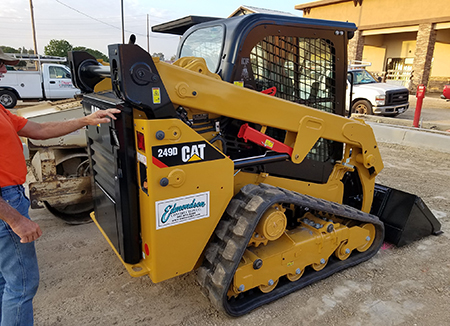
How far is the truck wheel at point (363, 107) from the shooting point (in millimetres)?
12297

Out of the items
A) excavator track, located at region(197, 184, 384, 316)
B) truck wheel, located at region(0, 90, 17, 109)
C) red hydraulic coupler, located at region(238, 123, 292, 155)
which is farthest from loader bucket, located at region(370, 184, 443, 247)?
truck wheel, located at region(0, 90, 17, 109)

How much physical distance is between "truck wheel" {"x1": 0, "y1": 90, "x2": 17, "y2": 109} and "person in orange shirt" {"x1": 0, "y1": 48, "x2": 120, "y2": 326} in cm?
1569

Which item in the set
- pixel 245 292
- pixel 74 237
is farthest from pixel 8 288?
pixel 74 237

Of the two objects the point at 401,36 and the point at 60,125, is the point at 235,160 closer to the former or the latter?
the point at 60,125

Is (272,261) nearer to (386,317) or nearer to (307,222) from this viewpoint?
(307,222)

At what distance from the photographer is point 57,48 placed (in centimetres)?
3919

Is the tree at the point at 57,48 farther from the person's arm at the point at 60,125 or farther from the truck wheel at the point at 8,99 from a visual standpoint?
the person's arm at the point at 60,125

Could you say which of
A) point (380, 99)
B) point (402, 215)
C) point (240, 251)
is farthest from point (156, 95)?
point (380, 99)

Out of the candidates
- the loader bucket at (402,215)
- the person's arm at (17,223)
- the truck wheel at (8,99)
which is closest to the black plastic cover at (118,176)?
the person's arm at (17,223)

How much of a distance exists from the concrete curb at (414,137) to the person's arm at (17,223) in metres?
8.68

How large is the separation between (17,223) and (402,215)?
3.71m

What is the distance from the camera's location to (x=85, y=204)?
181 inches

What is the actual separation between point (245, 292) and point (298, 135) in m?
1.39

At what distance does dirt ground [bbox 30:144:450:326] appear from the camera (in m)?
2.76
